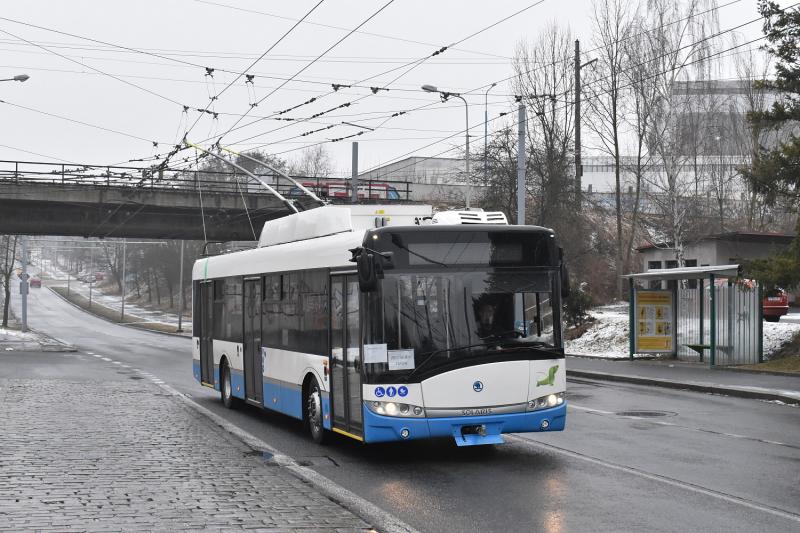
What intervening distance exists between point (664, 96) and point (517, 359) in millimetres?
40822

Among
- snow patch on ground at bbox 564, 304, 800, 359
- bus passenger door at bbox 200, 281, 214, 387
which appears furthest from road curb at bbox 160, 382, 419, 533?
snow patch on ground at bbox 564, 304, 800, 359

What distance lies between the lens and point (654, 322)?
3095cm

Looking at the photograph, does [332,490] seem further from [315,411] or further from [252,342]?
[252,342]

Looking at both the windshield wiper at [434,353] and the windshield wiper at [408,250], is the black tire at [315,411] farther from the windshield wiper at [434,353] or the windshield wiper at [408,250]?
the windshield wiper at [408,250]

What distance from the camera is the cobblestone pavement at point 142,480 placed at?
7812 mm

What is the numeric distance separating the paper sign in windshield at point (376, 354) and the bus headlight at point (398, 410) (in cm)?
45

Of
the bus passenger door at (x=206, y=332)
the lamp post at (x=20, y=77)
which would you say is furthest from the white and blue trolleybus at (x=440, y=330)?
the lamp post at (x=20, y=77)

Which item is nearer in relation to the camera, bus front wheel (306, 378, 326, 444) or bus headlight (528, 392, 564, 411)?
bus headlight (528, 392, 564, 411)

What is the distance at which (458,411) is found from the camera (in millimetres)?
11219

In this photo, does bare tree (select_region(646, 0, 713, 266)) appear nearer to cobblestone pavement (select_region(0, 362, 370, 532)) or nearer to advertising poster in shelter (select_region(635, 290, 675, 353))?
advertising poster in shelter (select_region(635, 290, 675, 353))

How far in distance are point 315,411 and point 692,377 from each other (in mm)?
13423

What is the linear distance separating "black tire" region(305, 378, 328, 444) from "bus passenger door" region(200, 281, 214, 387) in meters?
5.71

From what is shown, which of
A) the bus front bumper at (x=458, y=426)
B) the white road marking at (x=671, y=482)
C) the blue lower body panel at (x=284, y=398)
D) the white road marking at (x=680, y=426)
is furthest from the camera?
the blue lower body panel at (x=284, y=398)

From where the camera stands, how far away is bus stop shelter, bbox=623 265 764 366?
2664cm
